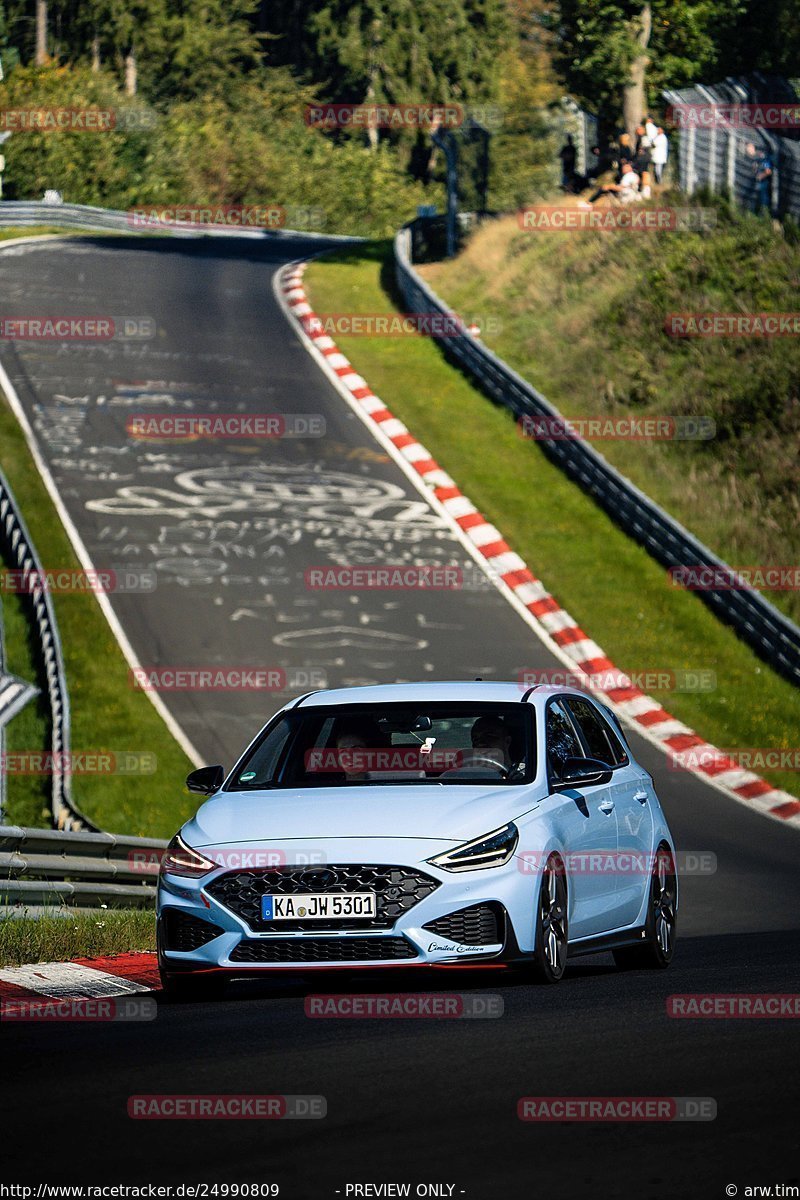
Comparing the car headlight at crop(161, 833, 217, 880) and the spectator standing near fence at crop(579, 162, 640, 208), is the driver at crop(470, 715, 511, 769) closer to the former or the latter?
the car headlight at crop(161, 833, 217, 880)

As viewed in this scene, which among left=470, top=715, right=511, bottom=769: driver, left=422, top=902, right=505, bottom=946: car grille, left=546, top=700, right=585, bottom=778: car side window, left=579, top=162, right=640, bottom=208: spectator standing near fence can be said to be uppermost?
left=470, top=715, right=511, bottom=769: driver

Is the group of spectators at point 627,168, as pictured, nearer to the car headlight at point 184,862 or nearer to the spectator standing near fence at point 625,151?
the spectator standing near fence at point 625,151

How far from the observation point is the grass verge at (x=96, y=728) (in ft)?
63.1

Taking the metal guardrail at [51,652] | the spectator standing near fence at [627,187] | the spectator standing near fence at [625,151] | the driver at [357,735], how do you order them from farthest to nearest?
the spectator standing near fence at [627,187] → the spectator standing near fence at [625,151] → the metal guardrail at [51,652] → the driver at [357,735]

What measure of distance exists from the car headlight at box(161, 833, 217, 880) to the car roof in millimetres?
1241

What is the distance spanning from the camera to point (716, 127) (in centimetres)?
3962

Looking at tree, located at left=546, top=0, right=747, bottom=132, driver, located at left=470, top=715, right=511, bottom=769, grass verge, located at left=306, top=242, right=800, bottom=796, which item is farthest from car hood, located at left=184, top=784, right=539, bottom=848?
tree, located at left=546, top=0, right=747, bottom=132

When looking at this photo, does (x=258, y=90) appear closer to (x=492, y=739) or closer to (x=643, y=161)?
(x=643, y=161)

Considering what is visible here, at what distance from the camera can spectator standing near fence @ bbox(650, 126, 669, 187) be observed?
42.6 metres

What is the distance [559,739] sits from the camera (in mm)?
10055

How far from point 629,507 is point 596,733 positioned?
673 inches

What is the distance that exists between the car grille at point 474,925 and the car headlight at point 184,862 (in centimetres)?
112

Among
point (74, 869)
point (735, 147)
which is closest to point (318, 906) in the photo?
point (74, 869)

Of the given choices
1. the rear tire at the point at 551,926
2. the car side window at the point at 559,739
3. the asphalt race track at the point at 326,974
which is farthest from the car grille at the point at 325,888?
the car side window at the point at 559,739
